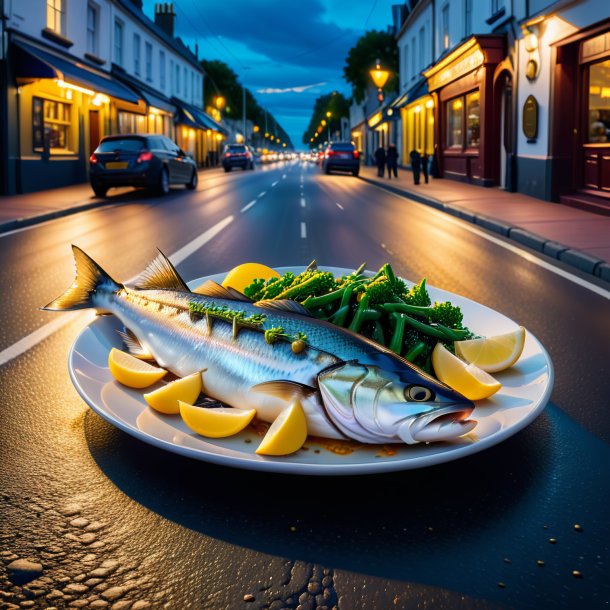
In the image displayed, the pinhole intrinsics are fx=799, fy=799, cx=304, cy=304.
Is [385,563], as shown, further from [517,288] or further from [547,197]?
[547,197]

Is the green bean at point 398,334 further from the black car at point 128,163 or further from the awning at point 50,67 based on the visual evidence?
the awning at point 50,67

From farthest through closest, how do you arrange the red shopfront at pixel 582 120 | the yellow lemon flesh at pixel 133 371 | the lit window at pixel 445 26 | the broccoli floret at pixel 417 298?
the lit window at pixel 445 26 < the red shopfront at pixel 582 120 < the broccoli floret at pixel 417 298 < the yellow lemon flesh at pixel 133 371

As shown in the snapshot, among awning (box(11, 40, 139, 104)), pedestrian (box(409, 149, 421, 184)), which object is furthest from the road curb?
pedestrian (box(409, 149, 421, 184))

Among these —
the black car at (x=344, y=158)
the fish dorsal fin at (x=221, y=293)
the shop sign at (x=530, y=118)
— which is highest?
the black car at (x=344, y=158)

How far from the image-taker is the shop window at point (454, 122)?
2992cm

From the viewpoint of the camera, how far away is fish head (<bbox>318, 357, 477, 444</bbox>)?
228 centimetres

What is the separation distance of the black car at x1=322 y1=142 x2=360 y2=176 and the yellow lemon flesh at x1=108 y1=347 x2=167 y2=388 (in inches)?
1534

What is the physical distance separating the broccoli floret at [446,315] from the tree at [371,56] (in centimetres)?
5430

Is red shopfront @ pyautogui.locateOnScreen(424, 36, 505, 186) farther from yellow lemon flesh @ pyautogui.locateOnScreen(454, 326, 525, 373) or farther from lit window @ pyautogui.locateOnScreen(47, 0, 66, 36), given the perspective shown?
yellow lemon flesh @ pyautogui.locateOnScreen(454, 326, 525, 373)

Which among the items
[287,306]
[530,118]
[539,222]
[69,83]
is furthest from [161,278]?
[69,83]

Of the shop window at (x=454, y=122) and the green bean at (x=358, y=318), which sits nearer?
the green bean at (x=358, y=318)

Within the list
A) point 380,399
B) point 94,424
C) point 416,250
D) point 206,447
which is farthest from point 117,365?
point 416,250

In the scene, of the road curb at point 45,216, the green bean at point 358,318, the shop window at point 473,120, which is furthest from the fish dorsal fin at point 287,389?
the shop window at point 473,120

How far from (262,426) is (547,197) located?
1696 cm
